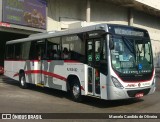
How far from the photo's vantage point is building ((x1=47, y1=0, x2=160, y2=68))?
3359 cm

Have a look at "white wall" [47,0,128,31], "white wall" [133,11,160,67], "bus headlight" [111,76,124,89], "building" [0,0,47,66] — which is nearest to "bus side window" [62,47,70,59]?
"bus headlight" [111,76,124,89]

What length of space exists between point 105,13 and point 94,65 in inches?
1192

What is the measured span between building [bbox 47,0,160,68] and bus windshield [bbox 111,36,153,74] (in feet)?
67.5

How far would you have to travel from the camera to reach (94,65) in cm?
1128

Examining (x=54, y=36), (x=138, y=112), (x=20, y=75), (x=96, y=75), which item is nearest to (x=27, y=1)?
(x=20, y=75)

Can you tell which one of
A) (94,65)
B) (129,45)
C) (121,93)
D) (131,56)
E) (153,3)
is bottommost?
(121,93)

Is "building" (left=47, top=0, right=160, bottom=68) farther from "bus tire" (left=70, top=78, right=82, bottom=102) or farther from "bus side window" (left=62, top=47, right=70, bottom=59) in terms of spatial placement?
"bus tire" (left=70, top=78, right=82, bottom=102)

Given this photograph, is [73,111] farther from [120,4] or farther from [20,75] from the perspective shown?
[120,4]

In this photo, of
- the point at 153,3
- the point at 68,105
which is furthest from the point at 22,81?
the point at 153,3

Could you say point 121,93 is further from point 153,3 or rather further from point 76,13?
point 153,3

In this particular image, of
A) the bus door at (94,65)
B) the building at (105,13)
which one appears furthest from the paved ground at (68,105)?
the building at (105,13)

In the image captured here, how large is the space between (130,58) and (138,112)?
6.77ft

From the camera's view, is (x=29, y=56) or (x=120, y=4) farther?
(x=120, y=4)

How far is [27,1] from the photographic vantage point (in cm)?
2820
